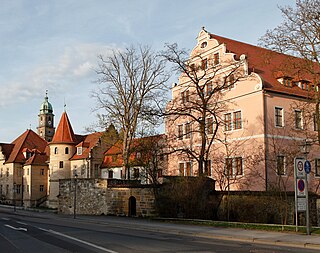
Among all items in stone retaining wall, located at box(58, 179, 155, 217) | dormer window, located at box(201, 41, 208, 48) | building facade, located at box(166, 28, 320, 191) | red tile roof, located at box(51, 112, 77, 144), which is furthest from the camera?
red tile roof, located at box(51, 112, 77, 144)

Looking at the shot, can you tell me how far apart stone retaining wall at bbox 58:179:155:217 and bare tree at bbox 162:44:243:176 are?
14.8 ft

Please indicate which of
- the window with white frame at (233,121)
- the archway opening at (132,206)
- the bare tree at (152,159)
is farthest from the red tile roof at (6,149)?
the window with white frame at (233,121)

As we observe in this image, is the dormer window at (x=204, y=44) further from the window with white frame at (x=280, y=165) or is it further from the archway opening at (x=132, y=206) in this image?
the archway opening at (x=132, y=206)

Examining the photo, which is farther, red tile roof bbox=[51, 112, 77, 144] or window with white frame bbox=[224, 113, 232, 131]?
red tile roof bbox=[51, 112, 77, 144]

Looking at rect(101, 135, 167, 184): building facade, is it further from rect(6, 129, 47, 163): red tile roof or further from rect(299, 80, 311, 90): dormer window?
rect(6, 129, 47, 163): red tile roof

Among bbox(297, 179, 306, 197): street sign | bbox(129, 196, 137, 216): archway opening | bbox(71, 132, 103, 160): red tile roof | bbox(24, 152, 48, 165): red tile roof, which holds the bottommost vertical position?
bbox(129, 196, 137, 216): archway opening

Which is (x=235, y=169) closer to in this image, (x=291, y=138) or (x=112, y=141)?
(x=291, y=138)

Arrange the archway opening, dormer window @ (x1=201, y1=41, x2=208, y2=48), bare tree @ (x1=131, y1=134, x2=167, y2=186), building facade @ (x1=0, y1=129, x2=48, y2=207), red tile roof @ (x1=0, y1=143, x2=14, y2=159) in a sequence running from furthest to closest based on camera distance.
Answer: red tile roof @ (x1=0, y1=143, x2=14, y2=159)
building facade @ (x1=0, y1=129, x2=48, y2=207)
dormer window @ (x1=201, y1=41, x2=208, y2=48)
the archway opening
bare tree @ (x1=131, y1=134, x2=167, y2=186)

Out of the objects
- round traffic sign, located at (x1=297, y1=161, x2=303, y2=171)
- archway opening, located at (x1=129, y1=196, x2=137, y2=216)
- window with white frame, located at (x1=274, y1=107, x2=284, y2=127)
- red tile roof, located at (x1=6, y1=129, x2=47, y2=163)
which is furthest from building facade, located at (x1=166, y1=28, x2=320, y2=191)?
red tile roof, located at (x1=6, y1=129, x2=47, y2=163)

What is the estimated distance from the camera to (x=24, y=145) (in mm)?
81250

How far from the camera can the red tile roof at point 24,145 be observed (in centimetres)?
7888

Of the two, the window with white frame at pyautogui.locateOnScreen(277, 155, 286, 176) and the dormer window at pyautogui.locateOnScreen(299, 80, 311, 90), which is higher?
the dormer window at pyautogui.locateOnScreen(299, 80, 311, 90)

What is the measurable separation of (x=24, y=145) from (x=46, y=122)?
4477 centimetres

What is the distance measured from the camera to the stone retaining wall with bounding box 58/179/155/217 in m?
32.2
